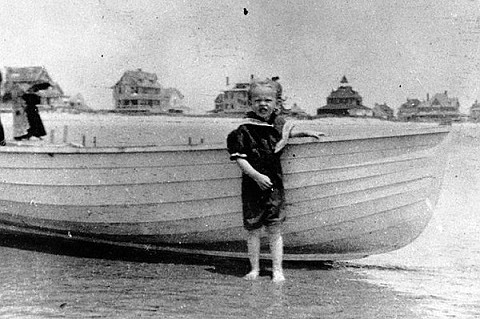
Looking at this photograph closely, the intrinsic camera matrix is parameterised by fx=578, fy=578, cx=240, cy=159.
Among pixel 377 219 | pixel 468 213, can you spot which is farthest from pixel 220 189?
pixel 468 213

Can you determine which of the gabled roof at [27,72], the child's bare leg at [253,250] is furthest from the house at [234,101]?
the child's bare leg at [253,250]

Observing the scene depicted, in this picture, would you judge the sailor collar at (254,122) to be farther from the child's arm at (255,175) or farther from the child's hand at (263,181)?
the child's hand at (263,181)

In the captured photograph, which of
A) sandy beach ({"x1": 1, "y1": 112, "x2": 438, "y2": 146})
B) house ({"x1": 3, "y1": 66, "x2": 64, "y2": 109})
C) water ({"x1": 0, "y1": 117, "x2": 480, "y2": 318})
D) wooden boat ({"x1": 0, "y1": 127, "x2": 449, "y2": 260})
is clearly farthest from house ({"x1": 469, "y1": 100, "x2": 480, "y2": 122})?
house ({"x1": 3, "y1": 66, "x2": 64, "y2": 109})

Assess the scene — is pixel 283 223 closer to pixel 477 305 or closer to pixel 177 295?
pixel 177 295

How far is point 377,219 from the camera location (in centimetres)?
496

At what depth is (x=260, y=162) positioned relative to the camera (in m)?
4.38

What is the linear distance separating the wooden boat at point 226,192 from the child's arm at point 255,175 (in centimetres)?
43

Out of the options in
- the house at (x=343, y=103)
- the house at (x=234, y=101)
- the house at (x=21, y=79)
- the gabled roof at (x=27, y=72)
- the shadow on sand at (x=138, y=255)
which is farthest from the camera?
the house at (x=343, y=103)

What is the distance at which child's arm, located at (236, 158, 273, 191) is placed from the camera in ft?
14.0

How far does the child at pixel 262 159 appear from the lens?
433 centimetres

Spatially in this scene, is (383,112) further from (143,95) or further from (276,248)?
(276,248)

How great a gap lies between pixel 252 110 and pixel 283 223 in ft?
3.51

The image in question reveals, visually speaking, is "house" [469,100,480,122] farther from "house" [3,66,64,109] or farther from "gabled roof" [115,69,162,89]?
"house" [3,66,64,109]

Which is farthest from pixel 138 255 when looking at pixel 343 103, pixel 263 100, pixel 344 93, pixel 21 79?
pixel 343 103
